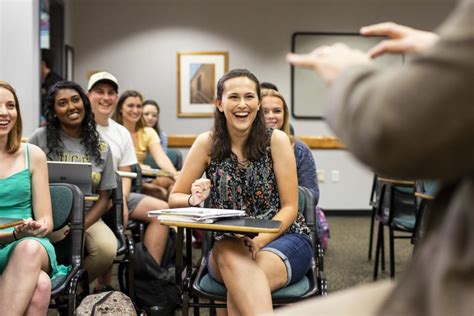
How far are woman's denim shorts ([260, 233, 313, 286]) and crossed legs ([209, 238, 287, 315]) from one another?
4 cm

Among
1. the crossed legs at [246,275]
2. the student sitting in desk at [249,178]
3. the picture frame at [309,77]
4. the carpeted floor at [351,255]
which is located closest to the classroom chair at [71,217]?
the student sitting in desk at [249,178]

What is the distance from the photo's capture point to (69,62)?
7.70 meters

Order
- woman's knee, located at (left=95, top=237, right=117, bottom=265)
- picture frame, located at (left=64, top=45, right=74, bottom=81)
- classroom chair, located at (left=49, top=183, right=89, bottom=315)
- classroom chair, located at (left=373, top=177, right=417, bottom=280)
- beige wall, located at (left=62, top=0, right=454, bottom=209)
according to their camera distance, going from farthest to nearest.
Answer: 1. beige wall, located at (left=62, top=0, right=454, bottom=209)
2. picture frame, located at (left=64, top=45, right=74, bottom=81)
3. classroom chair, located at (left=373, top=177, right=417, bottom=280)
4. woman's knee, located at (left=95, top=237, right=117, bottom=265)
5. classroom chair, located at (left=49, top=183, right=89, bottom=315)

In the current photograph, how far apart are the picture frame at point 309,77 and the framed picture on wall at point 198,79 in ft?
2.94

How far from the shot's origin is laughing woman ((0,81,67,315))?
258 cm

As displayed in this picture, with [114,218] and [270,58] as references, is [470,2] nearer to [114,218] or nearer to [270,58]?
[114,218]

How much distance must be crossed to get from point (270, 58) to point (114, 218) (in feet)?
15.7

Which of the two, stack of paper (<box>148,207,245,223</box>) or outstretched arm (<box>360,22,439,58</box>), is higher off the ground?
outstretched arm (<box>360,22,439,58</box>)

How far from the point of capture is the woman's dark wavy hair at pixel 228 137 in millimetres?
2812

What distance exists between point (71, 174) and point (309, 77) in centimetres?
524

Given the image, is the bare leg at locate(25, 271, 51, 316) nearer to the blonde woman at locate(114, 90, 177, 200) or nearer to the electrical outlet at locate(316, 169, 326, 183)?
the blonde woman at locate(114, 90, 177, 200)

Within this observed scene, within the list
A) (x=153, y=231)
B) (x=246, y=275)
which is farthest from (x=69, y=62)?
(x=246, y=275)

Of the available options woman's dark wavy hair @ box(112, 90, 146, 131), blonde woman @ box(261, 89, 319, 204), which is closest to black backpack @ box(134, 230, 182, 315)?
blonde woman @ box(261, 89, 319, 204)

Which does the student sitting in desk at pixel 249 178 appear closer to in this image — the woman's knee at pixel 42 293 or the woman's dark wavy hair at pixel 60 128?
the woman's knee at pixel 42 293
